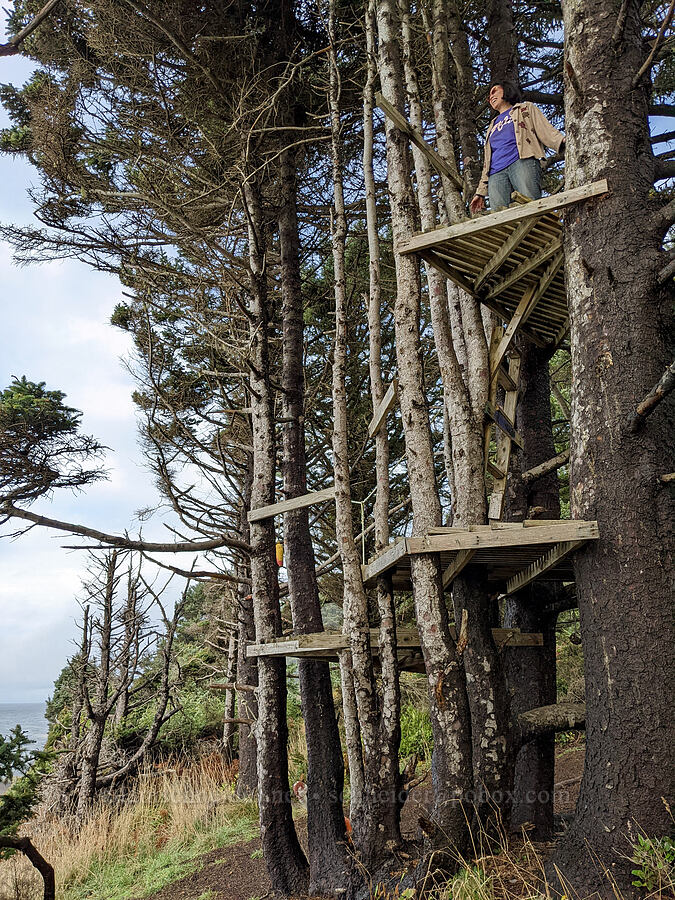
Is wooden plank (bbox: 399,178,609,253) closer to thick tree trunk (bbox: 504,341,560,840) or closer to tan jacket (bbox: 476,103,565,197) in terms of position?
tan jacket (bbox: 476,103,565,197)

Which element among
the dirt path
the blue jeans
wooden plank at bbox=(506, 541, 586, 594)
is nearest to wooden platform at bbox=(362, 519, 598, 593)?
wooden plank at bbox=(506, 541, 586, 594)

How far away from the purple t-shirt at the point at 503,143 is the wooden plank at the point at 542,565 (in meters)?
3.18

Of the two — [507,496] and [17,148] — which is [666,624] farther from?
[17,148]

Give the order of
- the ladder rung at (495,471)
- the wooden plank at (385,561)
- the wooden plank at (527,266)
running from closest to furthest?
the wooden plank at (385,561)
the wooden plank at (527,266)
the ladder rung at (495,471)

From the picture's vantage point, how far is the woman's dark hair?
242 inches

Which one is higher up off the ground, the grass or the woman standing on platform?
the woman standing on platform

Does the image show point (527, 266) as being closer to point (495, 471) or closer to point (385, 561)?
point (495, 471)

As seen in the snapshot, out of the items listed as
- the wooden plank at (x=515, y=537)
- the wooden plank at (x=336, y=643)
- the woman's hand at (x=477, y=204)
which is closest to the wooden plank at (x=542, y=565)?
the wooden plank at (x=515, y=537)

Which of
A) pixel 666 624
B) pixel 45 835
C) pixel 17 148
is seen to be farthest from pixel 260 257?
pixel 45 835

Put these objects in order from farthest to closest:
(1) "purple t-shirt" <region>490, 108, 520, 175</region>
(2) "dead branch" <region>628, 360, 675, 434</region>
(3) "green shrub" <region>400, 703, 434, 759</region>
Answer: (3) "green shrub" <region>400, 703, 434, 759</region> < (1) "purple t-shirt" <region>490, 108, 520, 175</region> < (2) "dead branch" <region>628, 360, 675, 434</region>

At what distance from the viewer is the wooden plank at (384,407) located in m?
5.75

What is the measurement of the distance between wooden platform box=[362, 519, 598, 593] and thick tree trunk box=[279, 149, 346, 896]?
172 centimetres

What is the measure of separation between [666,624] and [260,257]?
5.62 meters

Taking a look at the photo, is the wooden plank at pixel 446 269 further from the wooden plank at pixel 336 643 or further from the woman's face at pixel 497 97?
the wooden plank at pixel 336 643
